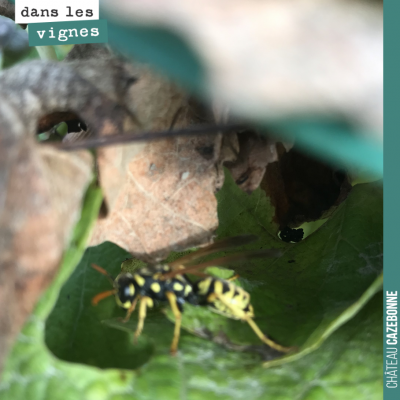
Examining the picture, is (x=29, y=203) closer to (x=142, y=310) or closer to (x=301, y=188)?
(x=142, y=310)

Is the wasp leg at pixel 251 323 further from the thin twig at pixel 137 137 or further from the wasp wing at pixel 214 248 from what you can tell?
the thin twig at pixel 137 137

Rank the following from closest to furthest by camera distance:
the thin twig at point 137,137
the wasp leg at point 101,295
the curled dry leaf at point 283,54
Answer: the curled dry leaf at point 283,54, the thin twig at point 137,137, the wasp leg at point 101,295

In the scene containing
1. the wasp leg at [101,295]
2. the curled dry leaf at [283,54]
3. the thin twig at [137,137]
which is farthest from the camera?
the wasp leg at [101,295]

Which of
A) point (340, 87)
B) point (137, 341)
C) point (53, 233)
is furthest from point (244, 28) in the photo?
point (137, 341)

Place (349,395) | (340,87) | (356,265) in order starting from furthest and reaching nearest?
(356,265), (349,395), (340,87)

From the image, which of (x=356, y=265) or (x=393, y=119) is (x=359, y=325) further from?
(x=393, y=119)

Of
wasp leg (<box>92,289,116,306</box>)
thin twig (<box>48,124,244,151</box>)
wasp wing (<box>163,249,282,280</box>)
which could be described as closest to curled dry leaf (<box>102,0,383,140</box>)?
thin twig (<box>48,124,244,151</box>)

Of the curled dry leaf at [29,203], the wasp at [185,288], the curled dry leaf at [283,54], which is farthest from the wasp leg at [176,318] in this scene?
the curled dry leaf at [283,54]

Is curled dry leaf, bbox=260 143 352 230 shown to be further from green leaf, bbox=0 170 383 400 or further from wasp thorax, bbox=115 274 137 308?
wasp thorax, bbox=115 274 137 308
